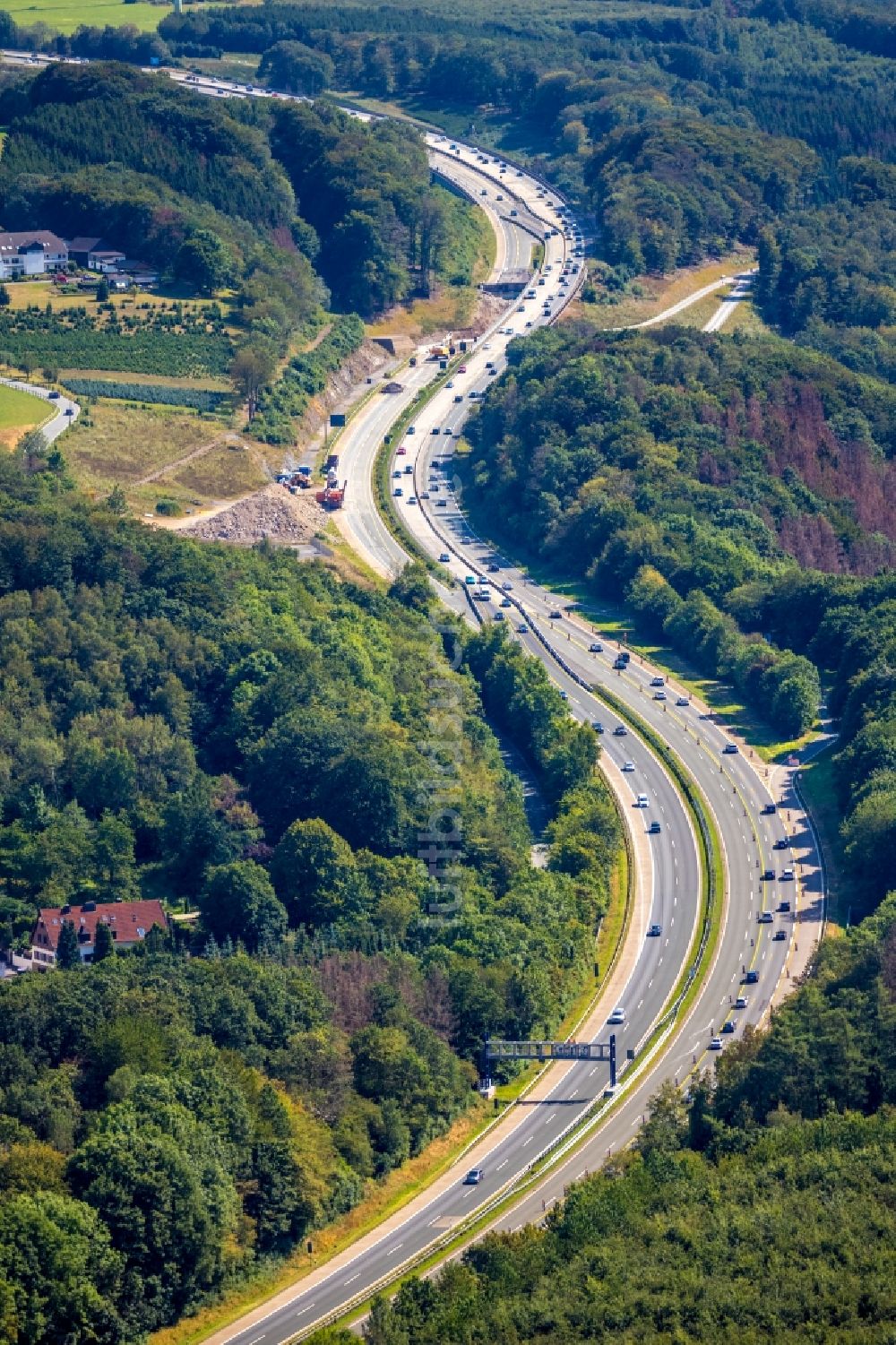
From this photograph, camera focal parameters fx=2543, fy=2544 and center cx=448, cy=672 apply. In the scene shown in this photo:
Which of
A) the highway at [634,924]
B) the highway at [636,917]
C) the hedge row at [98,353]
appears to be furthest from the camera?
the hedge row at [98,353]

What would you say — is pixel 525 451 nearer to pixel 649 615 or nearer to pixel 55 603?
pixel 649 615

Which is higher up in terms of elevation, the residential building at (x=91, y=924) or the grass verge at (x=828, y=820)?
the grass verge at (x=828, y=820)

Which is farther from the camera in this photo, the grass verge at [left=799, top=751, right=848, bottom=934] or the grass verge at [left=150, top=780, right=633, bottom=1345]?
the grass verge at [left=799, top=751, right=848, bottom=934]

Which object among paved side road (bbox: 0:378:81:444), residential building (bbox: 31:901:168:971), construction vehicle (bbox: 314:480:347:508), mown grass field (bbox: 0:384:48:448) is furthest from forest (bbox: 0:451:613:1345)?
construction vehicle (bbox: 314:480:347:508)

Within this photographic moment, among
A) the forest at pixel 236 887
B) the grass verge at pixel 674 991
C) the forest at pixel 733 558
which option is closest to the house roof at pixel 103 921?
the forest at pixel 236 887

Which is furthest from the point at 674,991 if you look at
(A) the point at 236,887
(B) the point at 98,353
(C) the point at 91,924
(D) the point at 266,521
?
(B) the point at 98,353

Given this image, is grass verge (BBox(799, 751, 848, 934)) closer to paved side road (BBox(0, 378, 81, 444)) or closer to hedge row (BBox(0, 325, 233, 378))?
paved side road (BBox(0, 378, 81, 444))

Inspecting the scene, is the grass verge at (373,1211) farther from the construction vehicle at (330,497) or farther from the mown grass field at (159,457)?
the construction vehicle at (330,497)
